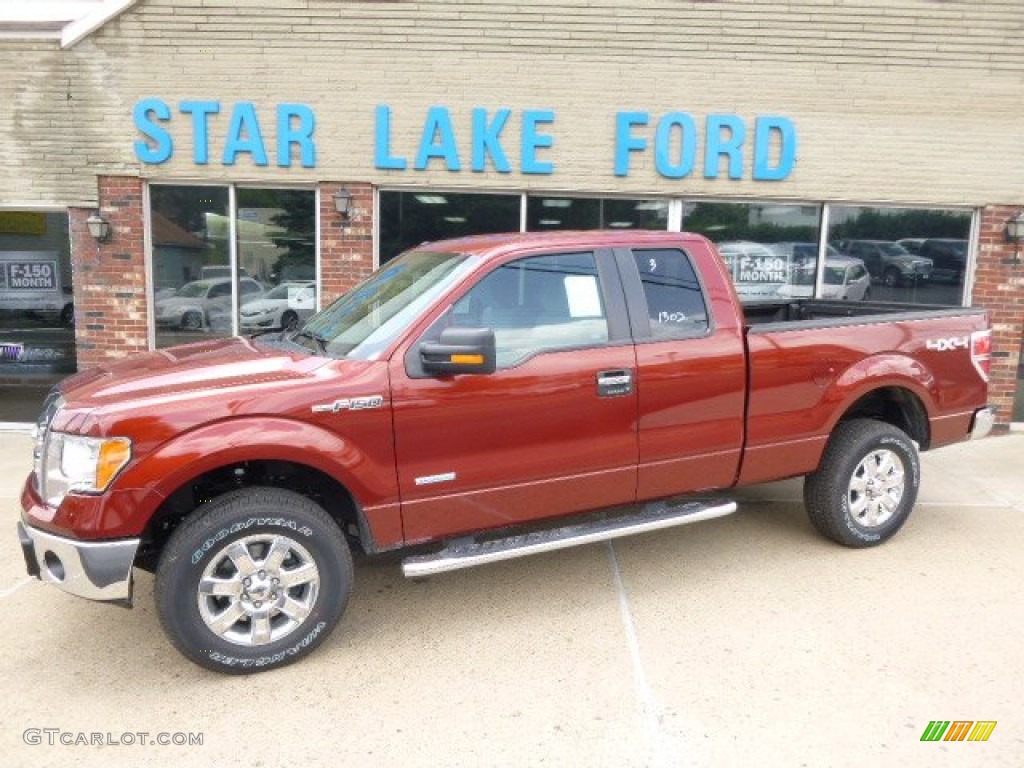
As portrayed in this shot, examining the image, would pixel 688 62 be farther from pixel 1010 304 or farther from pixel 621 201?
pixel 1010 304

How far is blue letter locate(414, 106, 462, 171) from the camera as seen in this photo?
7516 mm

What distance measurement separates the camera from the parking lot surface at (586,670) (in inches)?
112

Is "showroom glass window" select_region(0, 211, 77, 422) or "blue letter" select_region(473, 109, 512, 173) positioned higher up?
"blue letter" select_region(473, 109, 512, 173)

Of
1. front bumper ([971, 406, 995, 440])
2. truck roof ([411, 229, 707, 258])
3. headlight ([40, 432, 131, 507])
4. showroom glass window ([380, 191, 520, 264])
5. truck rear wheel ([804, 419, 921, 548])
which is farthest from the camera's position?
showroom glass window ([380, 191, 520, 264])

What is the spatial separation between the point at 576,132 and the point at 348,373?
16.7 ft

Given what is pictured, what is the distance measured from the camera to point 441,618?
12.7 feet

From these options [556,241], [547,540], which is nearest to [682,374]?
[556,241]

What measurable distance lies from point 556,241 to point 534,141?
158 inches

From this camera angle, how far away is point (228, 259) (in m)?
7.99

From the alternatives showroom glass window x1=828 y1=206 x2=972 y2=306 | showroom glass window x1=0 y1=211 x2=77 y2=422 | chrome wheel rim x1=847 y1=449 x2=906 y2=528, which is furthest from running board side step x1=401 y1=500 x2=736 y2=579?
showroom glass window x1=0 y1=211 x2=77 y2=422

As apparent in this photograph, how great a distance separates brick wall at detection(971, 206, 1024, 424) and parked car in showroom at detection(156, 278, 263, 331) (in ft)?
25.1

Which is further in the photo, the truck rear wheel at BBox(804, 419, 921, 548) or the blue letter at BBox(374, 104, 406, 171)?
the blue letter at BBox(374, 104, 406, 171)

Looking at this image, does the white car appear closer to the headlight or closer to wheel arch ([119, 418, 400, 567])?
wheel arch ([119, 418, 400, 567])

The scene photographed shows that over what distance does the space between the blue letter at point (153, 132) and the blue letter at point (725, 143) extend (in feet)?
17.7
